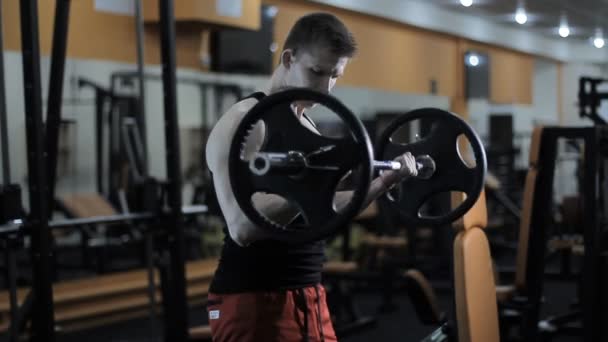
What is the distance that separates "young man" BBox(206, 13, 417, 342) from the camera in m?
1.42

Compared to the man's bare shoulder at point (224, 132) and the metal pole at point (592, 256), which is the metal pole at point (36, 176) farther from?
the metal pole at point (592, 256)

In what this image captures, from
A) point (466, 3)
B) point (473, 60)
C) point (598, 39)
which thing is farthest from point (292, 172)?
point (598, 39)

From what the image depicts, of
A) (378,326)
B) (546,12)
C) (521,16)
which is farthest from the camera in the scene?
(521,16)

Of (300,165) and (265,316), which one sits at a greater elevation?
(300,165)

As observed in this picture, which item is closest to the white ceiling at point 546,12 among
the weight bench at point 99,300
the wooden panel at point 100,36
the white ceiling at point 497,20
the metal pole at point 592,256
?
the white ceiling at point 497,20

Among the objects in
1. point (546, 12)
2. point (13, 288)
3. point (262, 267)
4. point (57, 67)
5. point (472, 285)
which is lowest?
point (13, 288)

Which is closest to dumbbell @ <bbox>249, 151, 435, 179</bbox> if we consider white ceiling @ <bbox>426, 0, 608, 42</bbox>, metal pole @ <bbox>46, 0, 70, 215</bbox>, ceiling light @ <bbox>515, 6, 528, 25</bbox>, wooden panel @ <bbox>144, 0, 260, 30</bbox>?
metal pole @ <bbox>46, 0, 70, 215</bbox>

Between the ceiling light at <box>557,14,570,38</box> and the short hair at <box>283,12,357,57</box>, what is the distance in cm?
998

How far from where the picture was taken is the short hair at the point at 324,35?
4.68 feet

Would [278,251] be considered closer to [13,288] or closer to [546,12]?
[13,288]

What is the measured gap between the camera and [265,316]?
61.7 inches

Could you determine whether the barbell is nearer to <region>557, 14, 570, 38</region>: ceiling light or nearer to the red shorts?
the red shorts

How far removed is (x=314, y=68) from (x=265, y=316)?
47cm

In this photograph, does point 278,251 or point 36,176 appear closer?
point 278,251
